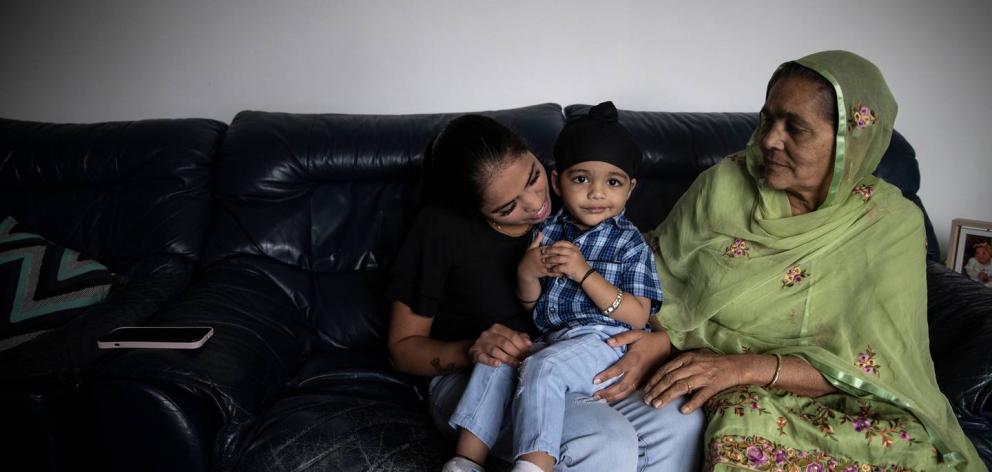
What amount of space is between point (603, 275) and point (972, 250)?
6.52ft

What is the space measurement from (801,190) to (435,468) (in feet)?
3.69

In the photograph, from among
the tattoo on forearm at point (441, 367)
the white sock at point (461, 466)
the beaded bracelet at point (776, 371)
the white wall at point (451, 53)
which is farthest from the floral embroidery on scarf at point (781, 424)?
the white wall at point (451, 53)

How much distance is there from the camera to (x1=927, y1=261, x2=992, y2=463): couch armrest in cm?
158

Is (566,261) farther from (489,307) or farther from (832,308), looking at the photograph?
(832,308)

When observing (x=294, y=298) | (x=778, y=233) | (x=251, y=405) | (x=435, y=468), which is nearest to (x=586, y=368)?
(x=435, y=468)

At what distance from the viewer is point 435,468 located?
151 cm

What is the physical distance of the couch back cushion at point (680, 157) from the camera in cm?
228

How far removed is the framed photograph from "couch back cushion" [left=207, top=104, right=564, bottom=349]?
178 centimetres

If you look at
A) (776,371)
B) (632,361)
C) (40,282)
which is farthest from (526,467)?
(40,282)

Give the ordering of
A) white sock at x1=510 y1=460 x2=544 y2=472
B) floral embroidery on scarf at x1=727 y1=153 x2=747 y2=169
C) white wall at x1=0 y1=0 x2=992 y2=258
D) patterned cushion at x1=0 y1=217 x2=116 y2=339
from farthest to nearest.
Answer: white wall at x1=0 y1=0 x2=992 y2=258 → patterned cushion at x1=0 y1=217 x2=116 y2=339 → floral embroidery on scarf at x1=727 y1=153 x2=747 y2=169 → white sock at x1=510 y1=460 x2=544 y2=472

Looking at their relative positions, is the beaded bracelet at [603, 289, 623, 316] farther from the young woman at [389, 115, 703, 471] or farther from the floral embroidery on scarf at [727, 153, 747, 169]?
the floral embroidery on scarf at [727, 153, 747, 169]

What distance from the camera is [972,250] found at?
8.72 feet

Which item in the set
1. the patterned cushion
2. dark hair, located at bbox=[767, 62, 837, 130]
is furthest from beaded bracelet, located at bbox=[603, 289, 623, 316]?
the patterned cushion

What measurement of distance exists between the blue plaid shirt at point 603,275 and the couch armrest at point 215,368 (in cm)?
78
